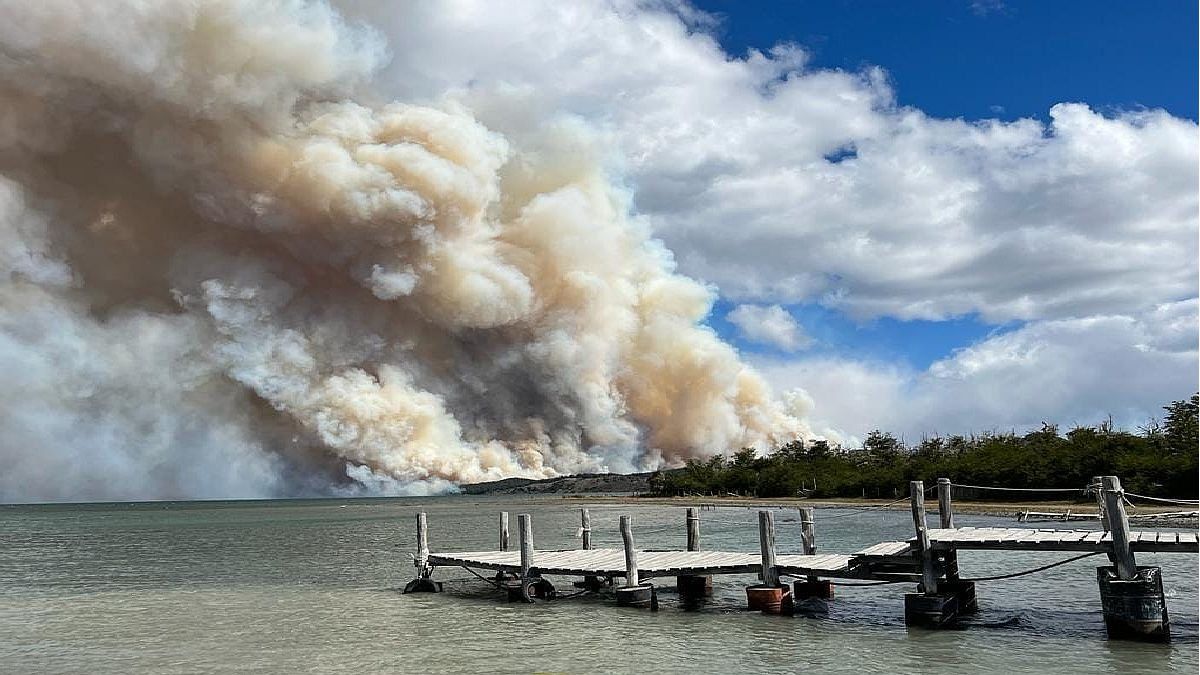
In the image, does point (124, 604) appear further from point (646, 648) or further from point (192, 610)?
point (646, 648)

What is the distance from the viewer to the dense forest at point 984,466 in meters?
53.3

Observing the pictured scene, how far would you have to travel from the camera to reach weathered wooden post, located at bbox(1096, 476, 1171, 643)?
1495 centimetres

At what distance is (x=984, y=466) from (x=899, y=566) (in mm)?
55813

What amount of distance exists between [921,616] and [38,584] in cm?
2794

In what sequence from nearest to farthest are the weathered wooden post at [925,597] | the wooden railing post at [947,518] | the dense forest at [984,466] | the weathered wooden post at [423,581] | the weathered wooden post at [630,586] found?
the weathered wooden post at [925,597] → the wooden railing post at [947,518] → the weathered wooden post at [630,586] → the weathered wooden post at [423,581] → the dense forest at [984,466]

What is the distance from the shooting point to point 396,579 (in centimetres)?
2838

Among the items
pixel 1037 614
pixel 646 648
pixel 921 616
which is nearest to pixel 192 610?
pixel 646 648

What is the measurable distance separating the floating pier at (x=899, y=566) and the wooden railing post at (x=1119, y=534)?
16 mm

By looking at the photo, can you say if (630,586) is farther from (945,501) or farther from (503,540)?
(503,540)

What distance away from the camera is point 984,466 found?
68.7 m

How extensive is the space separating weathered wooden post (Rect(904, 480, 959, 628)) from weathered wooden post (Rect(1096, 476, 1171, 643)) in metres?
2.76

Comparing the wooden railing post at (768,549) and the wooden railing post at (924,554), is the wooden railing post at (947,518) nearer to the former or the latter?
the wooden railing post at (924,554)

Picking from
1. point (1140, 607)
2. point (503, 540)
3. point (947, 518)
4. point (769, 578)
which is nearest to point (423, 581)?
point (503, 540)

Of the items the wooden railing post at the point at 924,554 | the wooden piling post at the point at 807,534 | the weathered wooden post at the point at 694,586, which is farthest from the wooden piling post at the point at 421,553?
the wooden railing post at the point at 924,554
